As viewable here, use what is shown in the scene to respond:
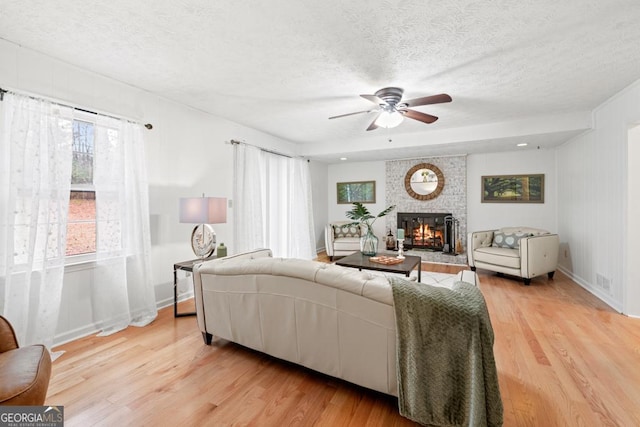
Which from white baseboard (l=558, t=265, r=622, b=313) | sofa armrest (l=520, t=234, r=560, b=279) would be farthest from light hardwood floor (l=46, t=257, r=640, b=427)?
sofa armrest (l=520, t=234, r=560, b=279)

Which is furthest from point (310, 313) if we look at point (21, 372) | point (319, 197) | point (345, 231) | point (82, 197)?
point (319, 197)

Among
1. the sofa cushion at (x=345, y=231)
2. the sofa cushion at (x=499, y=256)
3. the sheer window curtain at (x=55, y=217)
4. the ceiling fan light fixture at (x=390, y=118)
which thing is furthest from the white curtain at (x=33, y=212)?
the sofa cushion at (x=499, y=256)

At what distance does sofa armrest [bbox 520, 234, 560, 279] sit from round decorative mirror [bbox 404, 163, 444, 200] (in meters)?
2.10

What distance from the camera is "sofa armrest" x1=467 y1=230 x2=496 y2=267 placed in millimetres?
4793

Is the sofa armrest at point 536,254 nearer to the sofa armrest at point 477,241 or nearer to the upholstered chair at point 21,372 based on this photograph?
the sofa armrest at point 477,241

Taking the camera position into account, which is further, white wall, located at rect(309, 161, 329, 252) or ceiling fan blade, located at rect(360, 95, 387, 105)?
white wall, located at rect(309, 161, 329, 252)

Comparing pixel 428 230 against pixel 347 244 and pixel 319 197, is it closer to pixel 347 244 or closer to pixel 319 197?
pixel 347 244

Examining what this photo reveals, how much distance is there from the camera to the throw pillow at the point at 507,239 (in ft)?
14.9

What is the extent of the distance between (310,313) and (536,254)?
384 centimetres

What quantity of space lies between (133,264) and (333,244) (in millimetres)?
3668

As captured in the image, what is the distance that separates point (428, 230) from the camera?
19.9 feet

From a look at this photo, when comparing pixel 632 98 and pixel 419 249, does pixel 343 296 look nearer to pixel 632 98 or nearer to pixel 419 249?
pixel 632 98

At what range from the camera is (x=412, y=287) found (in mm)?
1555

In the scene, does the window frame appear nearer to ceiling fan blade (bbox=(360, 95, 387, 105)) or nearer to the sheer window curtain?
the sheer window curtain
